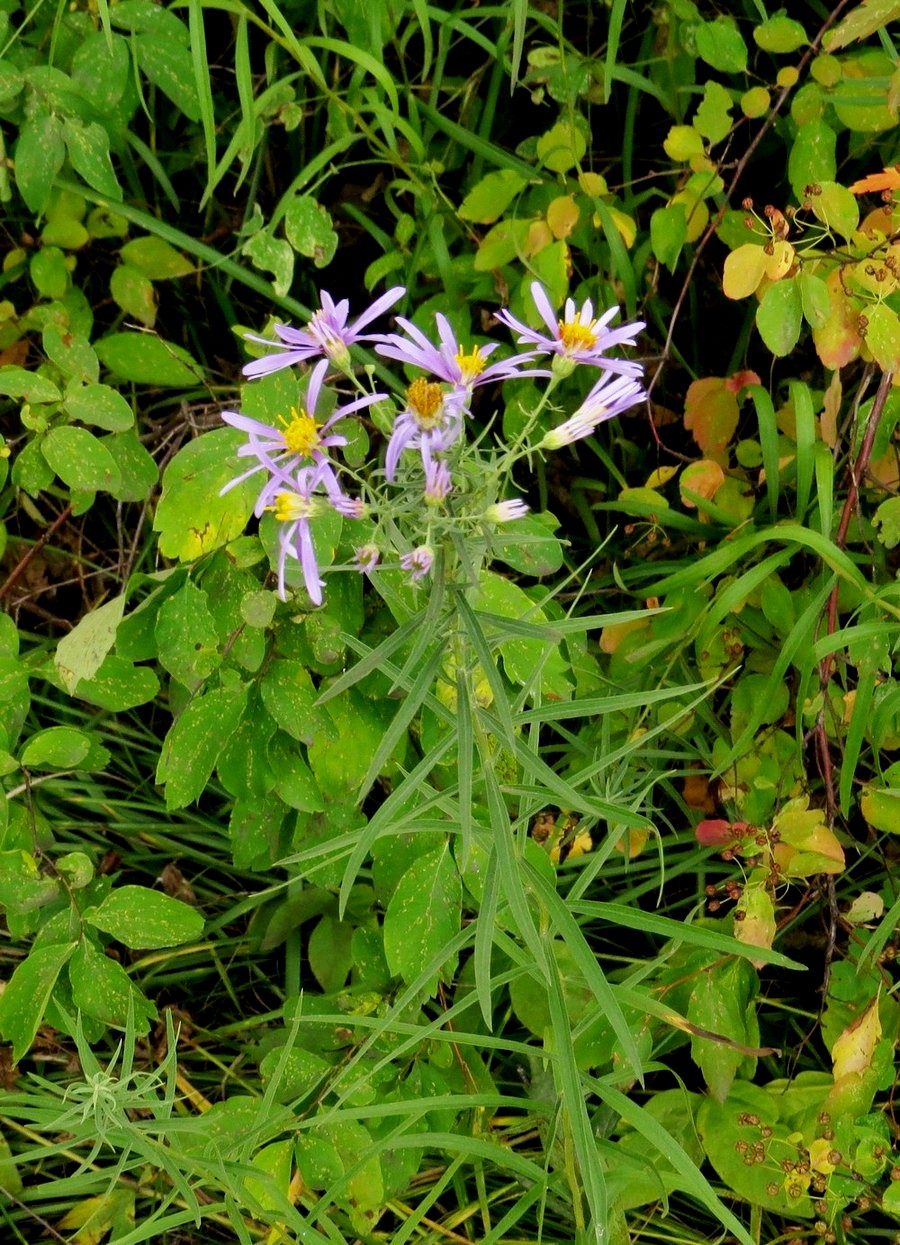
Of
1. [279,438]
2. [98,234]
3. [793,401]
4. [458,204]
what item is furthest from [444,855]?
[98,234]

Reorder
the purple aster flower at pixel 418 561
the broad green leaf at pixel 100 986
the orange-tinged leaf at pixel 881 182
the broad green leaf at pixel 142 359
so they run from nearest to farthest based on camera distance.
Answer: the purple aster flower at pixel 418 561 → the orange-tinged leaf at pixel 881 182 → the broad green leaf at pixel 100 986 → the broad green leaf at pixel 142 359

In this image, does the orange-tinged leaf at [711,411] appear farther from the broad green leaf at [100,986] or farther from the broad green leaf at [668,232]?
the broad green leaf at [100,986]

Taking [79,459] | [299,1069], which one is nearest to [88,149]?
[79,459]

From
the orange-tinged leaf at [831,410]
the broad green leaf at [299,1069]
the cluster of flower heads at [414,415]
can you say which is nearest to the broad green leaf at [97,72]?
the cluster of flower heads at [414,415]

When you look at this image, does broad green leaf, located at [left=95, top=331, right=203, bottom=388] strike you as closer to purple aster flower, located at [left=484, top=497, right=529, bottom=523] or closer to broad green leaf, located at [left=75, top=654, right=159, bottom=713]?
broad green leaf, located at [left=75, top=654, right=159, bottom=713]

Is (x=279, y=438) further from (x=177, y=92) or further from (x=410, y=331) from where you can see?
(x=177, y=92)

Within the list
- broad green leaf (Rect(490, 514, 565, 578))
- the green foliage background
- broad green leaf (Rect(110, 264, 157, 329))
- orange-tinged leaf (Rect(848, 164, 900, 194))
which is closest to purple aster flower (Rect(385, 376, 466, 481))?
the green foliage background
